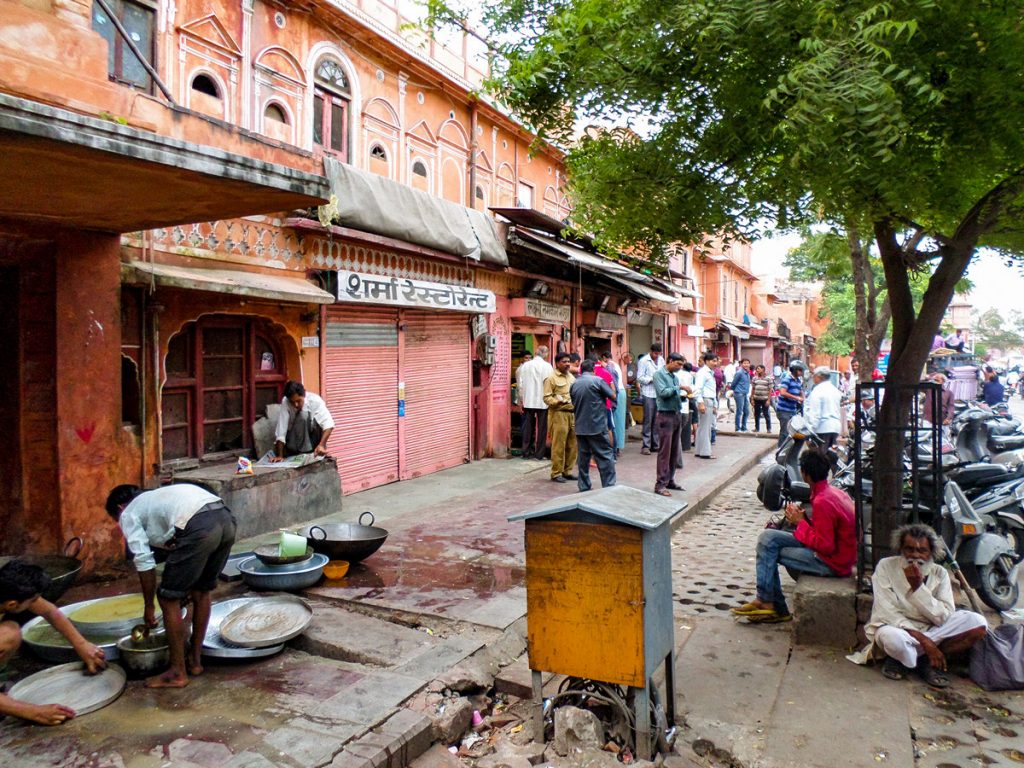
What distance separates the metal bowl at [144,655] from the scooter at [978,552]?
550 centimetres

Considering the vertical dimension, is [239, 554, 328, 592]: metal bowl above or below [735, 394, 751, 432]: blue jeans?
below

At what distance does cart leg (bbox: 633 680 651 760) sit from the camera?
361cm

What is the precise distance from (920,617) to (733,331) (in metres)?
30.8

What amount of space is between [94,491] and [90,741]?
3.22m

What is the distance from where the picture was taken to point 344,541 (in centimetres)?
608

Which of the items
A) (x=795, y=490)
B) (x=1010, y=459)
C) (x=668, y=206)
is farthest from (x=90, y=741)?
(x=1010, y=459)

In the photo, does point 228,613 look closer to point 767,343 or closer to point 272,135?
point 272,135

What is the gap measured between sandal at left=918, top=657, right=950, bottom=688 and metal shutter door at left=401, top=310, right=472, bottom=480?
7541 millimetres

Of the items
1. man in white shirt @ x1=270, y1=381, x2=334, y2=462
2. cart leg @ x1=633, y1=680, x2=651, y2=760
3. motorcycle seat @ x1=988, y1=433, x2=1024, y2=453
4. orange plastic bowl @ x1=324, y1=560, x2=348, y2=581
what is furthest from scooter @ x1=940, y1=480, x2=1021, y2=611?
man in white shirt @ x1=270, y1=381, x2=334, y2=462

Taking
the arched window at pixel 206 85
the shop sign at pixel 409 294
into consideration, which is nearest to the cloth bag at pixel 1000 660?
the shop sign at pixel 409 294

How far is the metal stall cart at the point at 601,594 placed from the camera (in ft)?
11.8

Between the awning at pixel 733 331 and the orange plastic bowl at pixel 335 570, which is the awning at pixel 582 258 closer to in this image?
the orange plastic bowl at pixel 335 570

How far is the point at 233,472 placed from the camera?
739 centimetres

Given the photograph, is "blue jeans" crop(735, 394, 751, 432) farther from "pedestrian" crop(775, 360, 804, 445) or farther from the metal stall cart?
the metal stall cart
